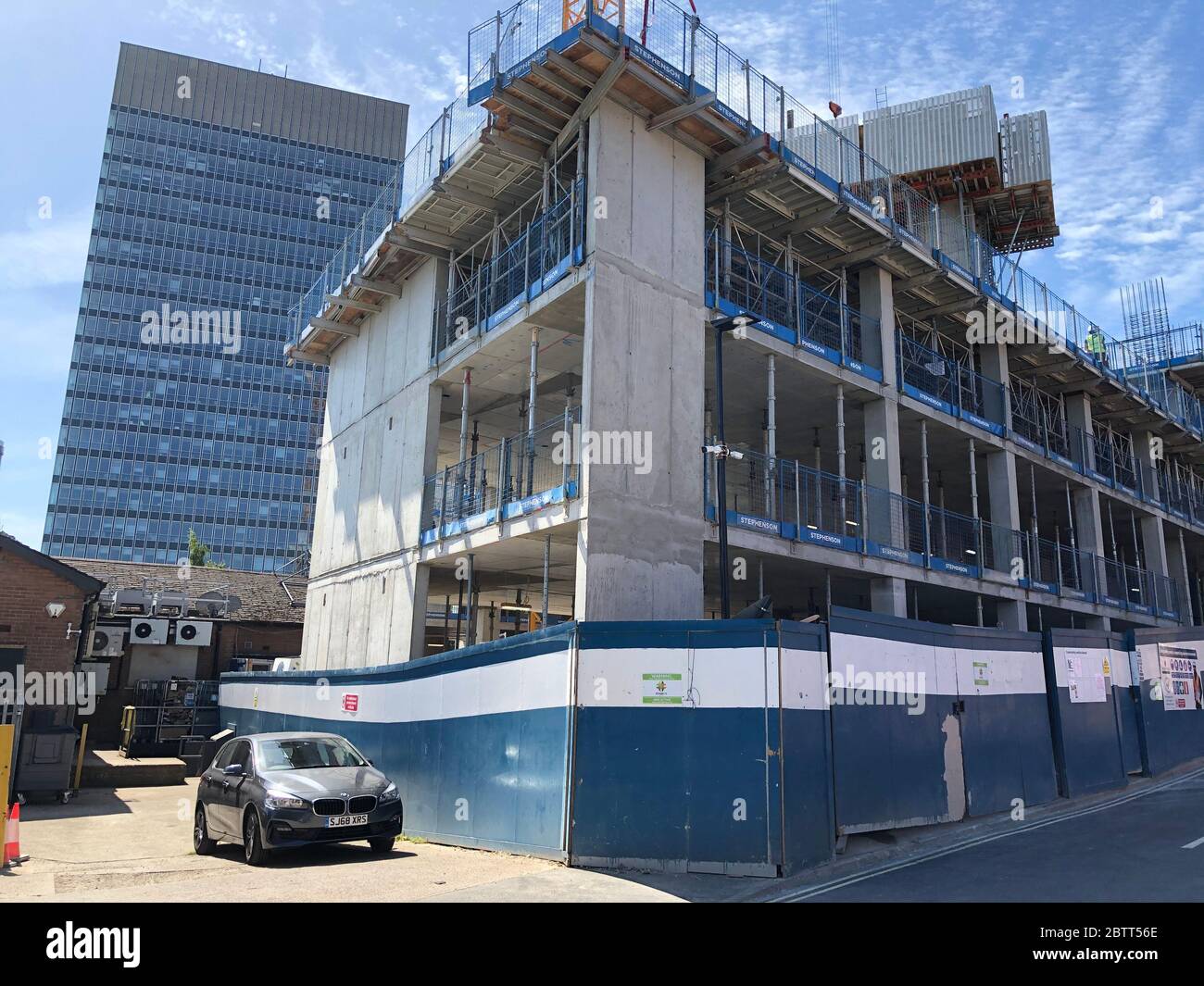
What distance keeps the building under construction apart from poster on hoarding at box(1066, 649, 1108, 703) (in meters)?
3.10

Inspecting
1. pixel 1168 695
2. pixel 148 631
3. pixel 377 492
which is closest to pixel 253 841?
pixel 377 492

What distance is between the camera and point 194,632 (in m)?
27.7

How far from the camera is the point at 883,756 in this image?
416 inches

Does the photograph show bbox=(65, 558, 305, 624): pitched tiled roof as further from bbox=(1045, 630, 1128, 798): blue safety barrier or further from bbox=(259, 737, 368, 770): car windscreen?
bbox=(1045, 630, 1128, 798): blue safety barrier

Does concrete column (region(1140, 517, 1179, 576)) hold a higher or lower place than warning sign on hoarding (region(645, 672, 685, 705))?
A: higher

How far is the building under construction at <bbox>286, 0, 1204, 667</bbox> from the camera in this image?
1315 centimetres

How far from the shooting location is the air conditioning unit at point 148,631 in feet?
87.9

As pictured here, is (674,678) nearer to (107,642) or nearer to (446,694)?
(446,694)

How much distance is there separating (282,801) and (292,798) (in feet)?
0.34

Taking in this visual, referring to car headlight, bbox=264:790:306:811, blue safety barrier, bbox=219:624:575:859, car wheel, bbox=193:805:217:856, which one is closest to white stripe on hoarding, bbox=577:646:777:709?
blue safety barrier, bbox=219:624:575:859

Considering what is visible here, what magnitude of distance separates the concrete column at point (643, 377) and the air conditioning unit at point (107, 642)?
19.7m

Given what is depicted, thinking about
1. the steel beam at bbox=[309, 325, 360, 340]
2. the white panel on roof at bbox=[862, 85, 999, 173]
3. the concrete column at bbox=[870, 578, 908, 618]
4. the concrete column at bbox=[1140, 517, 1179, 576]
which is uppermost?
the white panel on roof at bbox=[862, 85, 999, 173]

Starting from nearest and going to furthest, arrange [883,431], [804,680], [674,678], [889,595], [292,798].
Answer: [674,678] < [804,680] < [292,798] < [889,595] < [883,431]
